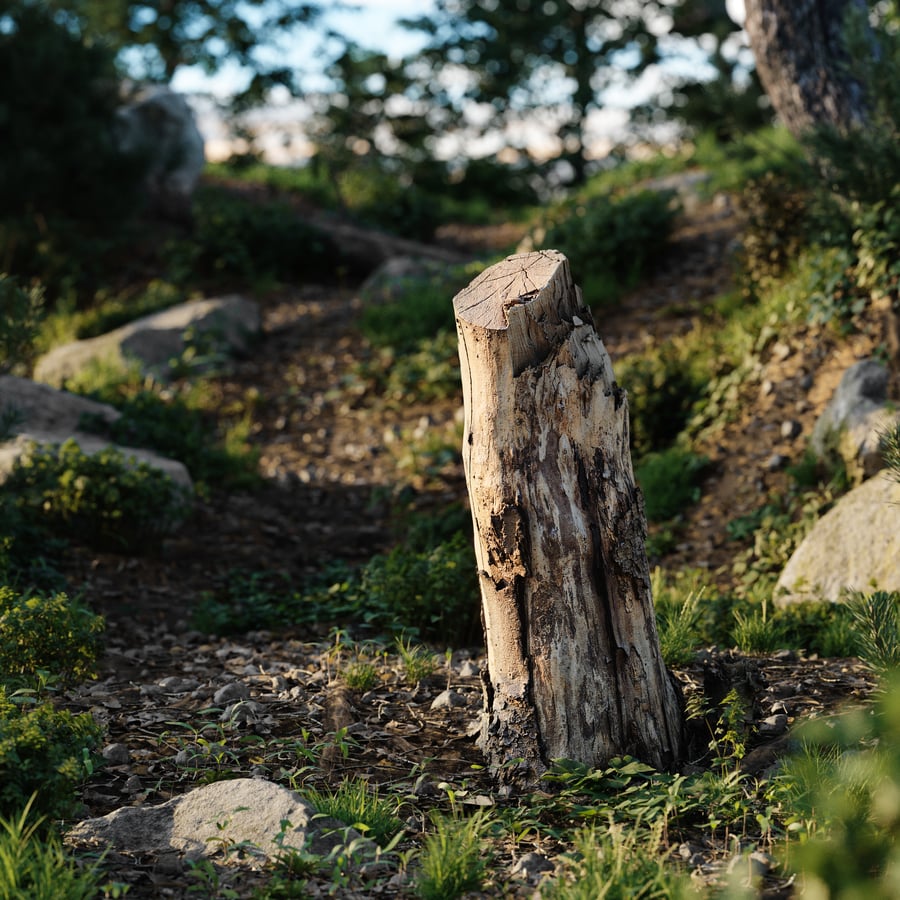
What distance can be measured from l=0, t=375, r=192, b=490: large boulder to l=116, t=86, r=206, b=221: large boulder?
7.22 meters

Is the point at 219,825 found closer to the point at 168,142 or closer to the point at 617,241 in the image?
the point at 617,241

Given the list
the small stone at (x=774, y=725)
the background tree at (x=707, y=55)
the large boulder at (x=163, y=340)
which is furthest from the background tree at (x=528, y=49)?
the small stone at (x=774, y=725)

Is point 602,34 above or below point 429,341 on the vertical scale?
above

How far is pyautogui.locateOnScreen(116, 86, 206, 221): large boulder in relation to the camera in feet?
47.9

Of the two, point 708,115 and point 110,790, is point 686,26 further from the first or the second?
point 110,790

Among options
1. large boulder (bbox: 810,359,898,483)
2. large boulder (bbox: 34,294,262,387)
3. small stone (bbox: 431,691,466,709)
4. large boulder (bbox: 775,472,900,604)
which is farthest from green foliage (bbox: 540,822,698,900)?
large boulder (bbox: 34,294,262,387)

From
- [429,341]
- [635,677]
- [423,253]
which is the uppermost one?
[423,253]

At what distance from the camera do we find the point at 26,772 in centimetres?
308

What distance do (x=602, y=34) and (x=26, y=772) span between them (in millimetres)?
18390

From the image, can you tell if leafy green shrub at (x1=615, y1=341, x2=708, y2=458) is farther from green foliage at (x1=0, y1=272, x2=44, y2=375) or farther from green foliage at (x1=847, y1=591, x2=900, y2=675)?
green foliage at (x1=0, y1=272, x2=44, y2=375)

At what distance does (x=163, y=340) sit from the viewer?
1062 cm

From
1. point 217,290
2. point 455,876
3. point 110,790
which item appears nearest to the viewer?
point 455,876

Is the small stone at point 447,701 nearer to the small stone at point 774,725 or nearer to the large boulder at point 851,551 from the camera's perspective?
the small stone at point 774,725

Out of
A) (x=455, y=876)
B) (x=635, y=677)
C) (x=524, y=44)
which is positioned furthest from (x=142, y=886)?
(x=524, y=44)
